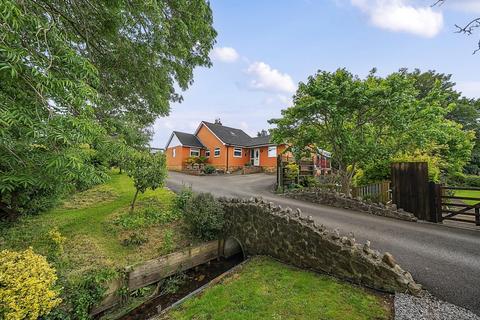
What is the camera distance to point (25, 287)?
3207 millimetres

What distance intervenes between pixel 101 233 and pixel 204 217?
2876 millimetres

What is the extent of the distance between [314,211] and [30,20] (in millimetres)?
8892

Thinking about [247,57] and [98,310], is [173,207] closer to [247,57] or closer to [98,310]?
[98,310]

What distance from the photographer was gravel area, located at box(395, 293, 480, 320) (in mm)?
3178

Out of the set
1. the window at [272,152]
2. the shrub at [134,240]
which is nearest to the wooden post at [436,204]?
the shrub at [134,240]

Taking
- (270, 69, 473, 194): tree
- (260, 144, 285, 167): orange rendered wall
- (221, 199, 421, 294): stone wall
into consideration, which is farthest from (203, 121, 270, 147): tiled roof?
(221, 199, 421, 294): stone wall

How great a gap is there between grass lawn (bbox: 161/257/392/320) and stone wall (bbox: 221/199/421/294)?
28 cm

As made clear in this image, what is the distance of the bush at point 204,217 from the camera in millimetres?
6395

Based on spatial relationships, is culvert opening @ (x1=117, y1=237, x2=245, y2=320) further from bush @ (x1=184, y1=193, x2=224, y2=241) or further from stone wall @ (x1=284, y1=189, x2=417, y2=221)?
stone wall @ (x1=284, y1=189, x2=417, y2=221)

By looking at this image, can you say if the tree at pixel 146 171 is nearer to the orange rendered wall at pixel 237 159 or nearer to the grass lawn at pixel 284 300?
the grass lawn at pixel 284 300

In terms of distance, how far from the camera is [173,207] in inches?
310

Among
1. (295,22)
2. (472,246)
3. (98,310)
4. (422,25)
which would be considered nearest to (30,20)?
(98,310)

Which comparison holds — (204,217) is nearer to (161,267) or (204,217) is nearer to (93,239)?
(161,267)

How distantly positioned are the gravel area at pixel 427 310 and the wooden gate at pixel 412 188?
538 centimetres
